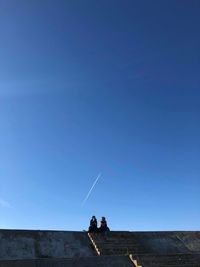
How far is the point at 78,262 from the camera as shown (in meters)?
12.5

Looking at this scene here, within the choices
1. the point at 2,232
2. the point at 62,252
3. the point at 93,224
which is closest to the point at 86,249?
the point at 62,252

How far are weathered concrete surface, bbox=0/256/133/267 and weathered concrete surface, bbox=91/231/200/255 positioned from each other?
10.8 feet

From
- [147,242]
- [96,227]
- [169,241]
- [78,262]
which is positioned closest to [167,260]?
[78,262]

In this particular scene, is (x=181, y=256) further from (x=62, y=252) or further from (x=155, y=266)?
(x=62, y=252)

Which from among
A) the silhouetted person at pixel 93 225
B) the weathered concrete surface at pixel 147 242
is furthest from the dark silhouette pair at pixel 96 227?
the weathered concrete surface at pixel 147 242

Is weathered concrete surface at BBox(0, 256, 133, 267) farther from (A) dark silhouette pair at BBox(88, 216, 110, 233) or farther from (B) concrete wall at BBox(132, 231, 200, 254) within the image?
(A) dark silhouette pair at BBox(88, 216, 110, 233)

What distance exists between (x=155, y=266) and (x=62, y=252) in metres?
4.91

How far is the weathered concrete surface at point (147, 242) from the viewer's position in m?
17.1

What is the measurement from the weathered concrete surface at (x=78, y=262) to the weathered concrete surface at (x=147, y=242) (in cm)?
328

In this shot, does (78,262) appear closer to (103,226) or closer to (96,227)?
(96,227)

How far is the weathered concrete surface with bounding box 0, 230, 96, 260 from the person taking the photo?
1566cm

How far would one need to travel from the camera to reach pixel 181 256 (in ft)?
47.8

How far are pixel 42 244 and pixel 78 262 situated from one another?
4.64m

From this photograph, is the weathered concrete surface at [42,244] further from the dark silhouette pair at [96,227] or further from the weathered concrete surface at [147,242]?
the dark silhouette pair at [96,227]
